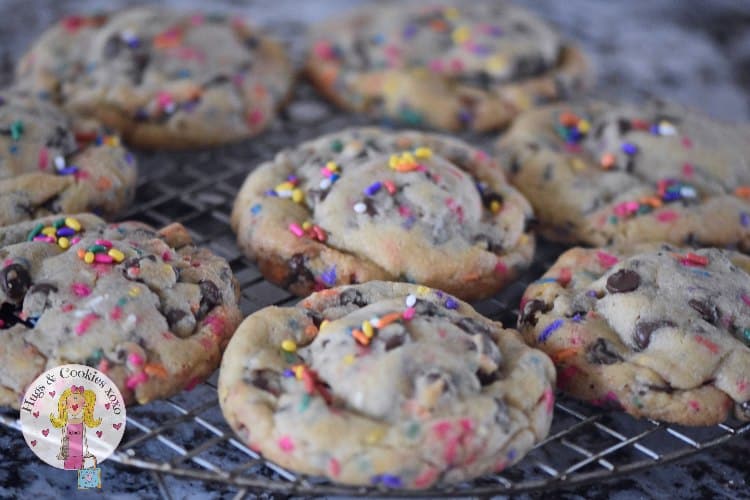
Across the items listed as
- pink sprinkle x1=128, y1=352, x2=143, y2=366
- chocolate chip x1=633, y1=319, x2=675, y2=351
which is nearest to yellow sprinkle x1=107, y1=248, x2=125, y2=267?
pink sprinkle x1=128, y1=352, x2=143, y2=366

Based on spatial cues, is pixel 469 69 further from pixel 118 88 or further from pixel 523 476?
pixel 523 476

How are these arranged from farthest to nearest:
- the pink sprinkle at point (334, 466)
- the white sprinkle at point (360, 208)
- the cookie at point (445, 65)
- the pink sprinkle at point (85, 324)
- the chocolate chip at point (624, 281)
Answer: the cookie at point (445, 65)
the white sprinkle at point (360, 208)
the chocolate chip at point (624, 281)
the pink sprinkle at point (85, 324)
the pink sprinkle at point (334, 466)

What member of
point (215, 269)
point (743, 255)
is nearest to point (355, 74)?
point (215, 269)

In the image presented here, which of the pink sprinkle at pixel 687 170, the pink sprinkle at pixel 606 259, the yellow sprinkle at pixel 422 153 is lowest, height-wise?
the pink sprinkle at pixel 606 259

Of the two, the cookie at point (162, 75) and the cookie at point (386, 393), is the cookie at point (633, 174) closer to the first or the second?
the cookie at point (386, 393)

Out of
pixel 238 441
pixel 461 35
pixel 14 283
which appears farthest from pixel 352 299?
pixel 461 35

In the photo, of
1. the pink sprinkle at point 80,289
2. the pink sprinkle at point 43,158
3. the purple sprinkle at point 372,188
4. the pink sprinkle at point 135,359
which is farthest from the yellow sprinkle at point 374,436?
the pink sprinkle at point 43,158

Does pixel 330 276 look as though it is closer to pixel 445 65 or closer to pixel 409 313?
pixel 409 313
